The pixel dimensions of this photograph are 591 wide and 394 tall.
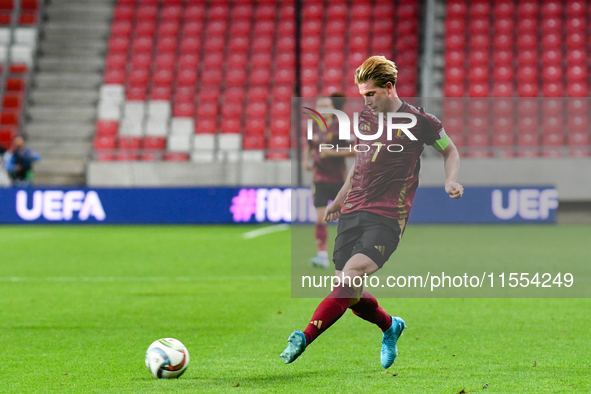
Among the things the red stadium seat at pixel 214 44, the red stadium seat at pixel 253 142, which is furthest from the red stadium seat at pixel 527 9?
the red stadium seat at pixel 214 44

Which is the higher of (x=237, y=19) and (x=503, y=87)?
(x=237, y=19)

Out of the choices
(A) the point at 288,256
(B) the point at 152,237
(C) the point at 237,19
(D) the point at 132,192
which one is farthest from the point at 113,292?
(C) the point at 237,19

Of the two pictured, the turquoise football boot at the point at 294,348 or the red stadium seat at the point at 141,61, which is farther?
the red stadium seat at the point at 141,61

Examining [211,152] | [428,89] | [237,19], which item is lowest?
[211,152]

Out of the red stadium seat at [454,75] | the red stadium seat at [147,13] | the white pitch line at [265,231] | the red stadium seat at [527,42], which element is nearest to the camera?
the white pitch line at [265,231]

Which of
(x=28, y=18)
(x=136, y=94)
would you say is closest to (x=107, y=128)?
(x=136, y=94)

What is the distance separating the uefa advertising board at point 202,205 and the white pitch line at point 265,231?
11.7 inches

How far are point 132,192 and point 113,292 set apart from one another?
1024 centimetres

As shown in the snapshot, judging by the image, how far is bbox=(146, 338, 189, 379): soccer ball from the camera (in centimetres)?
458

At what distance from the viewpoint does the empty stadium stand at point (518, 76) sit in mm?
17391

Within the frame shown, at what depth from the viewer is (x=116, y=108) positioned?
22719 mm

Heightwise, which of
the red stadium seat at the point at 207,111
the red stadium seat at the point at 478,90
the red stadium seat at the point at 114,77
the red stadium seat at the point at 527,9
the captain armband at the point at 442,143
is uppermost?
the red stadium seat at the point at 527,9

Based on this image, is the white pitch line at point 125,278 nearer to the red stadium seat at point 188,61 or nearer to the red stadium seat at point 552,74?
the red stadium seat at point 552,74

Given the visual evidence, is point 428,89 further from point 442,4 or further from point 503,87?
point 442,4
